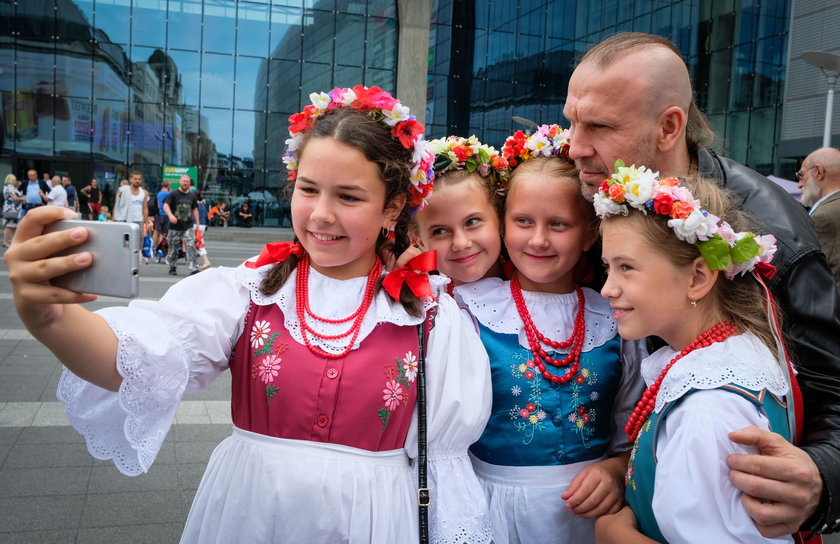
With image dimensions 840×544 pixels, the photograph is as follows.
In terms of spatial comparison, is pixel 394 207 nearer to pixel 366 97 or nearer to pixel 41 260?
pixel 366 97

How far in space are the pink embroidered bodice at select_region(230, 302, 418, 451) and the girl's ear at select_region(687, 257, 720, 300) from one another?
0.71 m

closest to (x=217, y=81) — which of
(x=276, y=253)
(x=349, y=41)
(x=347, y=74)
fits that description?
(x=347, y=74)

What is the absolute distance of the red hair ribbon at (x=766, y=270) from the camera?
5.62 feet

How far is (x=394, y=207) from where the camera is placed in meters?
1.98

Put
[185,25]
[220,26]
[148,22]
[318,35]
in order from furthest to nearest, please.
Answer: [318,35] < [220,26] < [185,25] < [148,22]

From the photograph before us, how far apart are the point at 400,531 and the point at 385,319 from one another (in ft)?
1.75

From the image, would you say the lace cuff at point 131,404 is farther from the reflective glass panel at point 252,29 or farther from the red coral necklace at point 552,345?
the reflective glass panel at point 252,29

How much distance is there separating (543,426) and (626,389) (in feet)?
0.97

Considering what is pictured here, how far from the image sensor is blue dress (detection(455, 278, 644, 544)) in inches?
78.1

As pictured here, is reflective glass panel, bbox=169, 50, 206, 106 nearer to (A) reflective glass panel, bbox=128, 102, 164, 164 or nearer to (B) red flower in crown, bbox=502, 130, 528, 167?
(A) reflective glass panel, bbox=128, 102, 164, 164

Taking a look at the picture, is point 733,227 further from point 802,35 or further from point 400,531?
point 802,35

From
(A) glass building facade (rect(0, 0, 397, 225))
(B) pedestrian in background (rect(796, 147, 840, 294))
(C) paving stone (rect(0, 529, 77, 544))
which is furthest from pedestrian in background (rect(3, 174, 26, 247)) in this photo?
(B) pedestrian in background (rect(796, 147, 840, 294))

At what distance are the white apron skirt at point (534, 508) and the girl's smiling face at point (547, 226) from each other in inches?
22.4

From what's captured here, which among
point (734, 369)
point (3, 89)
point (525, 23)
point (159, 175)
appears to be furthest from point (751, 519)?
point (525, 23)
